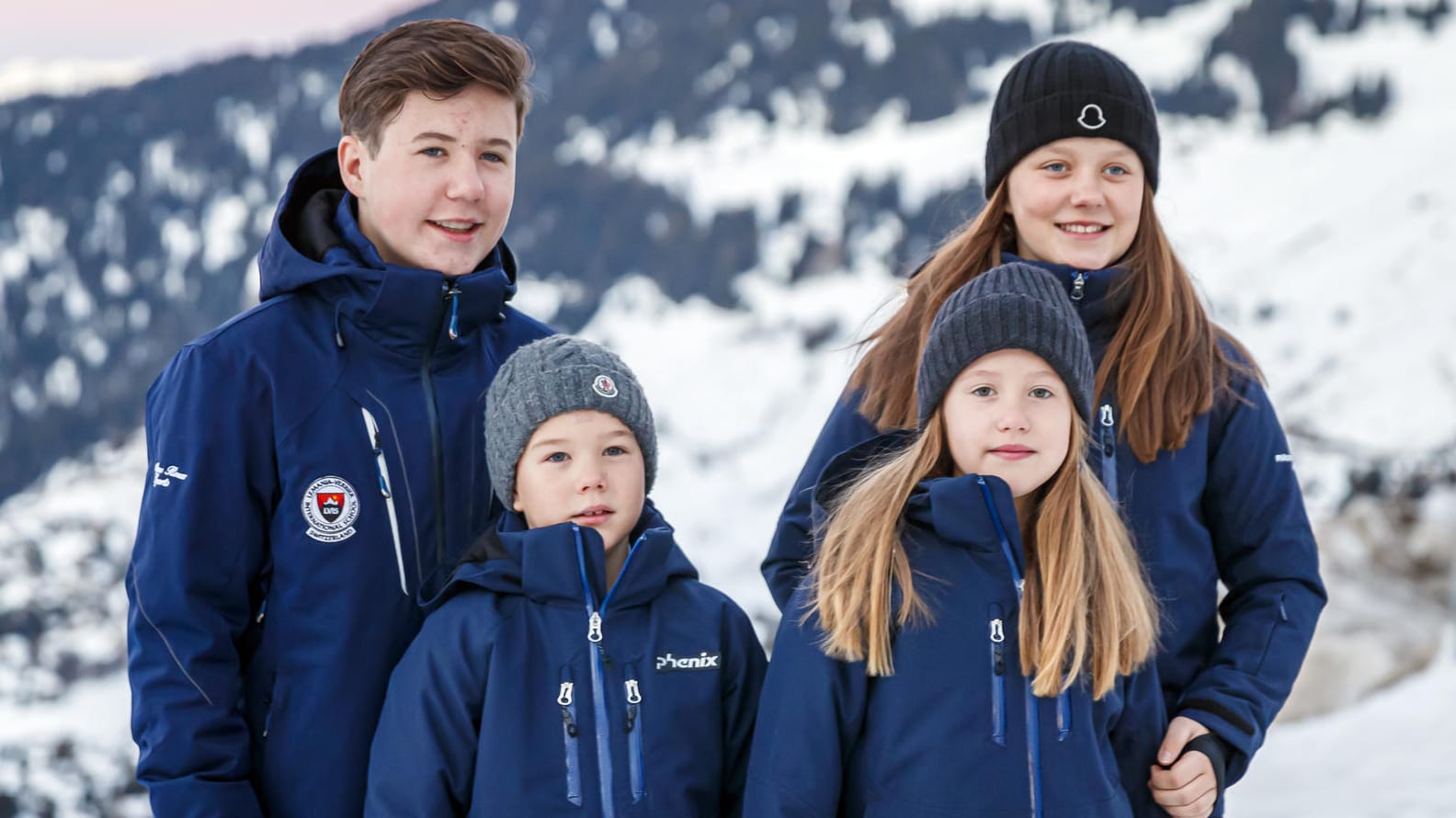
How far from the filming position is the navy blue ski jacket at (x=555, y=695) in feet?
6.59

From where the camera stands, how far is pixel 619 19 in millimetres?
67875

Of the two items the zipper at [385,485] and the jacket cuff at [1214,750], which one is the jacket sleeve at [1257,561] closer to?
the jacket cuff at [1214,750]

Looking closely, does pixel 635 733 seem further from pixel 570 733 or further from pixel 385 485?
pixel 385 485

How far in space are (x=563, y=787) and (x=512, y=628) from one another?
26 cm

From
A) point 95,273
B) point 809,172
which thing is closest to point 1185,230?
point 809,172

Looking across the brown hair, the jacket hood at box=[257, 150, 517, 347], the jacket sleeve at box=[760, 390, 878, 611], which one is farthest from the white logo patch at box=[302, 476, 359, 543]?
the brown hair

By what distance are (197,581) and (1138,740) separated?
1552 mm

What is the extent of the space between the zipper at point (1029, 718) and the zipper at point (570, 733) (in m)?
0.69

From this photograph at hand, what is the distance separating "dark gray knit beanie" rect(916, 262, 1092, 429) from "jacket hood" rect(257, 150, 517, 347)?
0.78 meters

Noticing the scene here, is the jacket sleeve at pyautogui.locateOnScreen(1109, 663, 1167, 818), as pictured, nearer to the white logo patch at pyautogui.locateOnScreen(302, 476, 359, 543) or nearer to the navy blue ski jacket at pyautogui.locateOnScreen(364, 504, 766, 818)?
the navy blue ski jacket at pyautogui.locateOnScreen(364, 504, 766, 818)

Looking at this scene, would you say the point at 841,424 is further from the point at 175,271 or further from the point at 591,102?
the point at 175,271

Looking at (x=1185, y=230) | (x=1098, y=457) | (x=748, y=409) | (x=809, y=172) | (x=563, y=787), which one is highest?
(x=809, y=172)

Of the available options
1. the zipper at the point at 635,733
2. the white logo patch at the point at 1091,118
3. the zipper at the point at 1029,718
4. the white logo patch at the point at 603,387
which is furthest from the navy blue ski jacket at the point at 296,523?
the white logo patch at the point at 1091,118

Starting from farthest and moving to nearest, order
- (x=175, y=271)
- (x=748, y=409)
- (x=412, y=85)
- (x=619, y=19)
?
(x=619, y=19) → (x=175, y=271) → (x=748, y=409) → (x=412, y=85)
